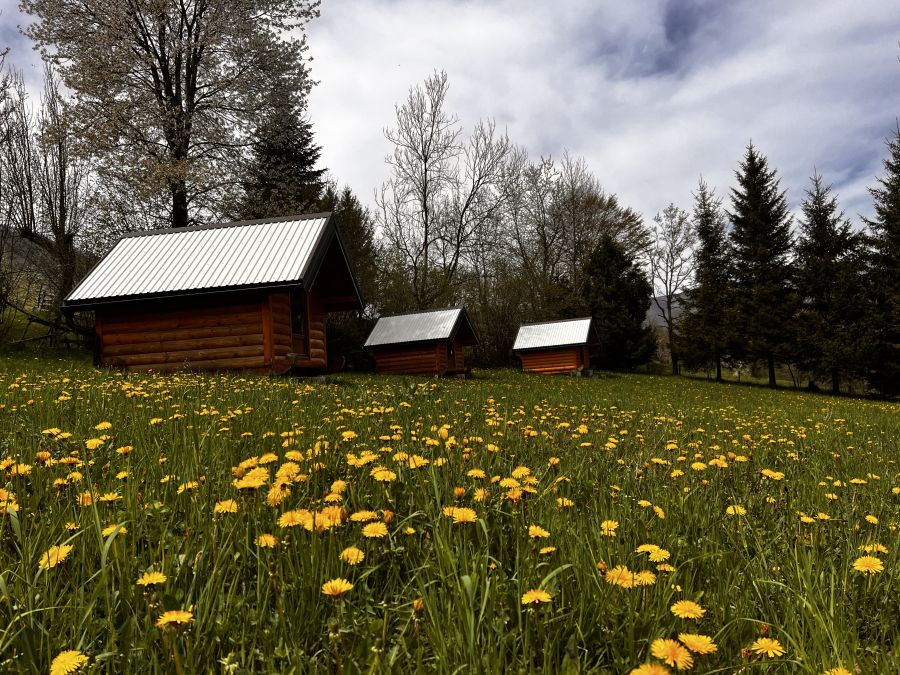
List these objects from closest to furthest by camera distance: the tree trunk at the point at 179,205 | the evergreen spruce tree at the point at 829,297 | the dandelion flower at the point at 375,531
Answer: the dandelion flower at the point at 375,531 → the tree trunk at the point at 179,205 → the evergreen spruce tree at the point at 829,297

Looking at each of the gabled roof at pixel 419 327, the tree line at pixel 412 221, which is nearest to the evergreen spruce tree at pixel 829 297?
the tree line at pixel 412 221

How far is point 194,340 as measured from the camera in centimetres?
1302

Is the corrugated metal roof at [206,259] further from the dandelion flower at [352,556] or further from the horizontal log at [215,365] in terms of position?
the dandelion flower at [352,556]

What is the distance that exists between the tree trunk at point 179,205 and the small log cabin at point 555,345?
19.9m

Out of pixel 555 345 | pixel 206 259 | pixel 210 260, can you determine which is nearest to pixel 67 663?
pixel 210 260

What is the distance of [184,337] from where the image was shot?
13047 mm

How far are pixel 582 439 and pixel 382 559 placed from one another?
9.92 ft

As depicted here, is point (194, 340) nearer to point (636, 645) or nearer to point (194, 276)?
→ point (194, 276)

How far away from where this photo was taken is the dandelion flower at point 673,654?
106 centimetres

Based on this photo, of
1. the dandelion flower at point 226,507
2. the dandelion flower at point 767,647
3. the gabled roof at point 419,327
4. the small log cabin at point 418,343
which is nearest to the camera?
the dandelion flower at point 767,647

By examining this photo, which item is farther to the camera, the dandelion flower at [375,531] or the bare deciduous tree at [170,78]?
the bare deciduous tree at [170,78]

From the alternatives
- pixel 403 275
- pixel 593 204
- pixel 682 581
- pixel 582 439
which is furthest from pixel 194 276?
pixel 593 204

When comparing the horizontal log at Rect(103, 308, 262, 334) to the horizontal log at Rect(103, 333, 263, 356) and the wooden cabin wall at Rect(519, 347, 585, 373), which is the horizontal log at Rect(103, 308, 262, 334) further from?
the wooden cabin wall at Rect(519, 347, 585, 373)

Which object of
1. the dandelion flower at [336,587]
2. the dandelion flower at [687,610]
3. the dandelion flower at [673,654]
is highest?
the dandelion flower at [336,587]
